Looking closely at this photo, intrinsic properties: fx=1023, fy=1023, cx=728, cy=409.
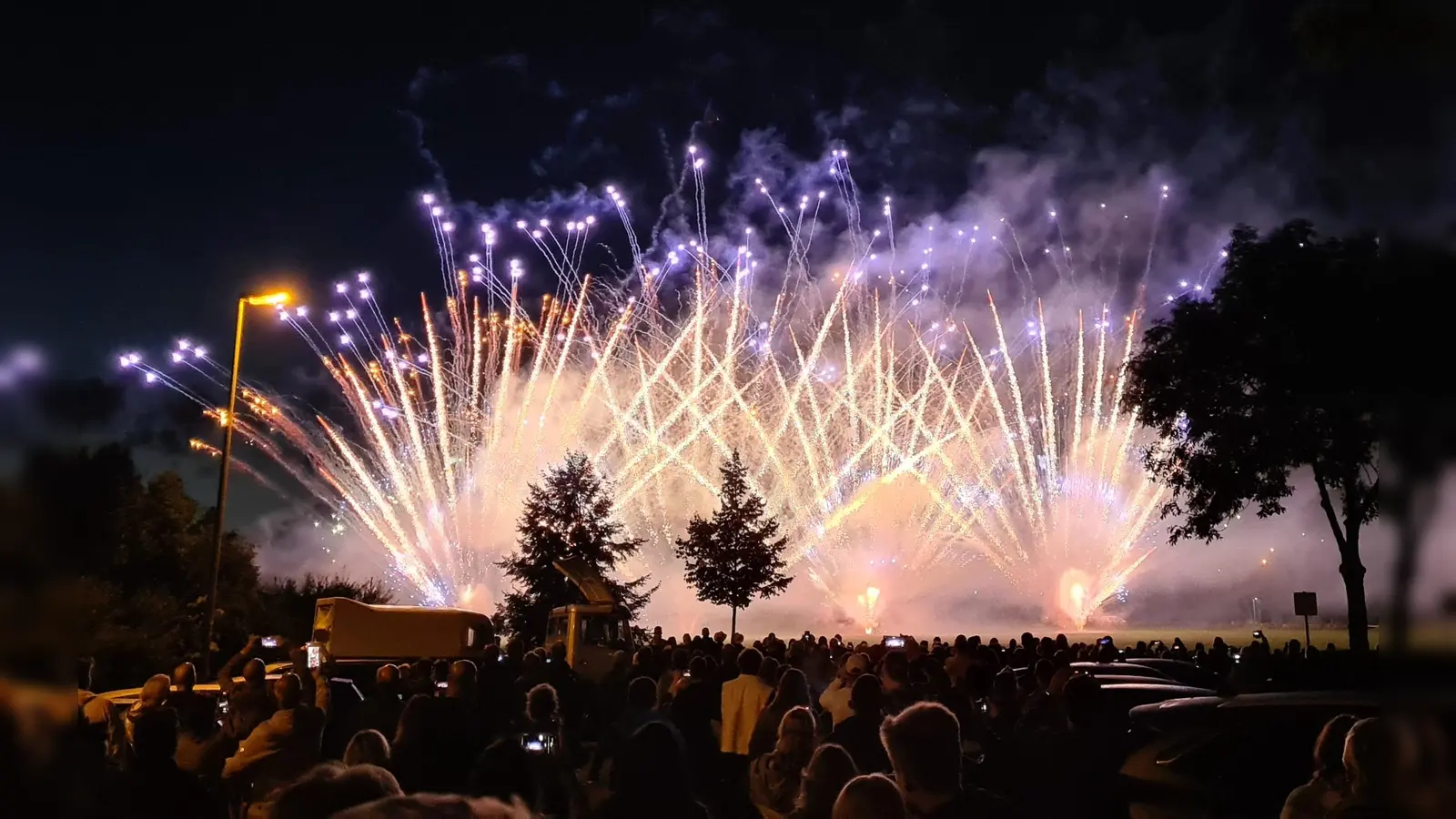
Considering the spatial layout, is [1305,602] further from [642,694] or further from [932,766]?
[932,766]

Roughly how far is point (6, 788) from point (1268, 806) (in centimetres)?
622

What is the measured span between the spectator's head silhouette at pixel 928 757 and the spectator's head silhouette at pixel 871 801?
83 centimetres

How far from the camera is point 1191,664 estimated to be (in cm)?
1791

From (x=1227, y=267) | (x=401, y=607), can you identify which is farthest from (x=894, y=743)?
(x=401, y=607)

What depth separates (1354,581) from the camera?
22047mm

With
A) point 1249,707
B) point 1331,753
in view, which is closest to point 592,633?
point 1249,707

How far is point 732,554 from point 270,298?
21737 millimetres

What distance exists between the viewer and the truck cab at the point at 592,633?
2464 centimetres

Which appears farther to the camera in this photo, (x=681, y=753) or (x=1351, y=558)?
(x=1351, y=558)

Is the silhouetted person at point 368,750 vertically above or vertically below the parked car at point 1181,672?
above

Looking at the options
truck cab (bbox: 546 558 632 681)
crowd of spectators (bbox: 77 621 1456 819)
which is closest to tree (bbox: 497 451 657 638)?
truck cab (bbox: 546 558 632 681)

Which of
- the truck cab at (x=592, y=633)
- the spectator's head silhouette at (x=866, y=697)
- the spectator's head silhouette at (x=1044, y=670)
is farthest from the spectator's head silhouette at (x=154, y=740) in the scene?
the truck cab at (x=592, y=633)

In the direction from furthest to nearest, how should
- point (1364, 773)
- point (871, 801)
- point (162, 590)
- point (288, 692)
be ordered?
point (162, 590) → point (288, 692) → point (1364, 773) → point (871, 801)

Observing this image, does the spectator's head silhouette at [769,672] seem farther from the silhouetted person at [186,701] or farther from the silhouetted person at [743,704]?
the silhouetted person at [186,701]
